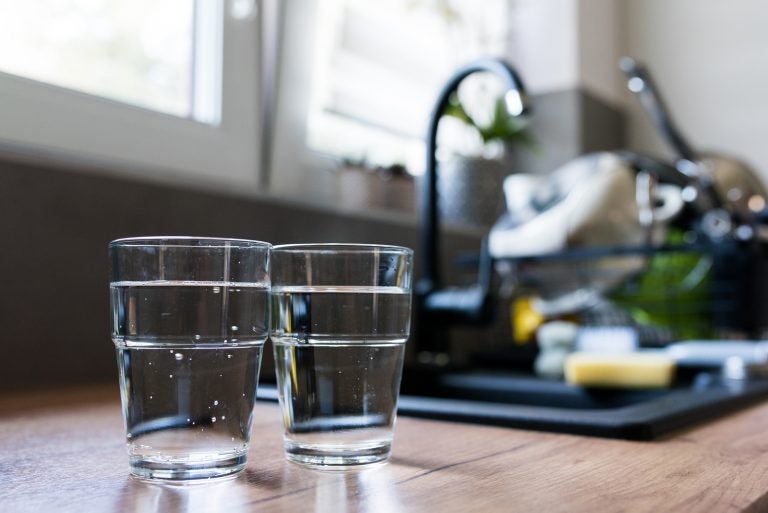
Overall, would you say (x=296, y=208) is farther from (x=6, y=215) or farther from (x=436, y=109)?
(x=6, y=215)

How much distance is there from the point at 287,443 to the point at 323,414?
0.12 feet

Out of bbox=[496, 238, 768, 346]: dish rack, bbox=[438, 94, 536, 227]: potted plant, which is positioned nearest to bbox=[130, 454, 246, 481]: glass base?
bbox=[496, 238, 768, 346]: dish rack

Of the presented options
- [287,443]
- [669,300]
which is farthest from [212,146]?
[669,300]

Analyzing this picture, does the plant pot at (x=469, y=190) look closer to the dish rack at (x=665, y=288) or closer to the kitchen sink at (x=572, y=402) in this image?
the dish rack at (x=665, y=288)

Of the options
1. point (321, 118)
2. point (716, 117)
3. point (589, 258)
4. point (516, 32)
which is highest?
point (516, 32)

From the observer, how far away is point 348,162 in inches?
53.3

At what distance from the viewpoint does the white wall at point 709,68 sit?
1.91 meters

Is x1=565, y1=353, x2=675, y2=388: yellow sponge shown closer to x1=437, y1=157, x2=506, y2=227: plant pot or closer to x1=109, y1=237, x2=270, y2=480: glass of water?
x1=109, y1=237, x2=270, y2=480: glass of water

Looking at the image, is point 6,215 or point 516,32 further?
point 516,32

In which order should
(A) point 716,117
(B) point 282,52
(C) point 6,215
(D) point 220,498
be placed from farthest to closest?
1. (A) point 716,117
2. (B) point 282,52
3. (C) point 6,215
4. (D) point 220,498

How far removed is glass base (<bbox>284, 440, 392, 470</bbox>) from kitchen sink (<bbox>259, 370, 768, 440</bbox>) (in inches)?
7.3

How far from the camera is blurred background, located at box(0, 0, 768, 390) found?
872 millimetres

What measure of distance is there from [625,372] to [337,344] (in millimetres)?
602

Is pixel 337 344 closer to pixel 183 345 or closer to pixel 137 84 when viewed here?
pixel 183 345
